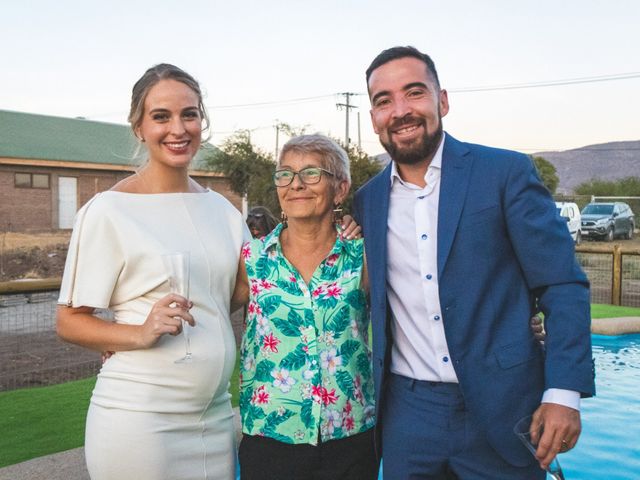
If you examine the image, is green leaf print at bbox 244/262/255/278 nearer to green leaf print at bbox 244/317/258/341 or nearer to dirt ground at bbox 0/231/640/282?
green leaf print at bbox 244/317/258/341

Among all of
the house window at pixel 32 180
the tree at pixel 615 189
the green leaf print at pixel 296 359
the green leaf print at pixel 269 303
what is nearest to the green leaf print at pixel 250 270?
the green leaf print at pixel 269 303

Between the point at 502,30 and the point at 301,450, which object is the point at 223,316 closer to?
the point at 301,450

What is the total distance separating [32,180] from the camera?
90.5 feet

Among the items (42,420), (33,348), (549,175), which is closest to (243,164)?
(33,348)

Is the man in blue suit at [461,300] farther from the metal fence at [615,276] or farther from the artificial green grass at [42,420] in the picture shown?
the metal fence at [615,276]

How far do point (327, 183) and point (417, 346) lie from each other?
734 millimetres

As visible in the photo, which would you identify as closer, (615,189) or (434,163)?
(434,163)

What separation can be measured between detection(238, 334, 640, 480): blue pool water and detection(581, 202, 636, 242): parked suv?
→ 17.4 m

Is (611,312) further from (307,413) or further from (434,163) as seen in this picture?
(307,413)

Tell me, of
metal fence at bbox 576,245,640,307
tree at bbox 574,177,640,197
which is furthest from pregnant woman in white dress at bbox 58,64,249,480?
tree at bbox 574,177,640,197

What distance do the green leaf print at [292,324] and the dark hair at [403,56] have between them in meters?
1.02

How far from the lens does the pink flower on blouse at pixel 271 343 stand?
262 centimetres

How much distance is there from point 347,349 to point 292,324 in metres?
0.24

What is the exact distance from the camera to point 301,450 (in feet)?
8.46
